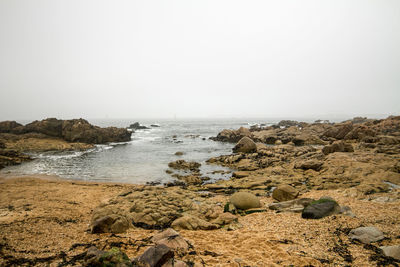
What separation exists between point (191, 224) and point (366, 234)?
6.25 m

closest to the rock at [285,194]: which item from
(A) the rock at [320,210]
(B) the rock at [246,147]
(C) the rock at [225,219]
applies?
(A) the rock at [320,210]

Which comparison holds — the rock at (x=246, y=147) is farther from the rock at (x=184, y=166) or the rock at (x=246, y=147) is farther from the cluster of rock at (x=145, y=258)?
the cluster of rock at (x=145, y=258)

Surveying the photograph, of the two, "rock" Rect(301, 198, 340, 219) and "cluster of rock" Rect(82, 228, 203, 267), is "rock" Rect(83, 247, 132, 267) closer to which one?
"cluster of rock" Rect(82, 228, 203, 267)

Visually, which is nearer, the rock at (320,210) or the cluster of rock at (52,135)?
the rock at (320,210)

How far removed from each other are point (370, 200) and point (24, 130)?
185 feet

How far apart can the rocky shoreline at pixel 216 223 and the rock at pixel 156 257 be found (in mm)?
25

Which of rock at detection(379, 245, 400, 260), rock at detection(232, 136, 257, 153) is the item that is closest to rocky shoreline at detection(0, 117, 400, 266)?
rock at detection(379, 245, 400, 260)

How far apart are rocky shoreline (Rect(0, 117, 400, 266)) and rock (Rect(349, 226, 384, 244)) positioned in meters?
0.03

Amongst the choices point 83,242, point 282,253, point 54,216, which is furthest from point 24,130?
point 282,253

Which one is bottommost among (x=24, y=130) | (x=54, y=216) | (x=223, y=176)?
(x=223, y=176)

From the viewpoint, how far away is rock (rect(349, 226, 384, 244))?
612 cm

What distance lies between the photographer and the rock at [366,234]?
6.12 metres

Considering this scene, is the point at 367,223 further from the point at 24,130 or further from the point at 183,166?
the point at 24,130

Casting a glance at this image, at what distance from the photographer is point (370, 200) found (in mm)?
9875
